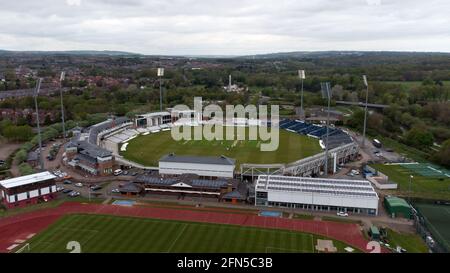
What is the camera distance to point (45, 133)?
137 ft

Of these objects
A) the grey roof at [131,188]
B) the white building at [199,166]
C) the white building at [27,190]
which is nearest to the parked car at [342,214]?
the white building at [199,166]

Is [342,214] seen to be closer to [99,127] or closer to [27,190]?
[27,190]

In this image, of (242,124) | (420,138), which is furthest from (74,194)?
(420,138)

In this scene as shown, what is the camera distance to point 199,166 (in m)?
29.5

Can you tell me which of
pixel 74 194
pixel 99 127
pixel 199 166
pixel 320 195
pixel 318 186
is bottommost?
pixel 74 194

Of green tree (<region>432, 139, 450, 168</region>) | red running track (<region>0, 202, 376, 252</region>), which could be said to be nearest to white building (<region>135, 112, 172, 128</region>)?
red running track (<region>0, 202, 376, 252</region>)

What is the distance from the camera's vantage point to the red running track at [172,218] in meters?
20.2

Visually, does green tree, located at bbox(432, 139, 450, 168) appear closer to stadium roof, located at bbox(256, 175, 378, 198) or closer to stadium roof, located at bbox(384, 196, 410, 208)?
stadium roof, located at bbox(384, 196, 410, 208)

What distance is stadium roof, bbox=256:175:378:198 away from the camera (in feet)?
78.2

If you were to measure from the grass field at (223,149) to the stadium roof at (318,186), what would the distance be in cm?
769

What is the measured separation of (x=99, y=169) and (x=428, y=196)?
84.4 ft

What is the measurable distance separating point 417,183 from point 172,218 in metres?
19.7
